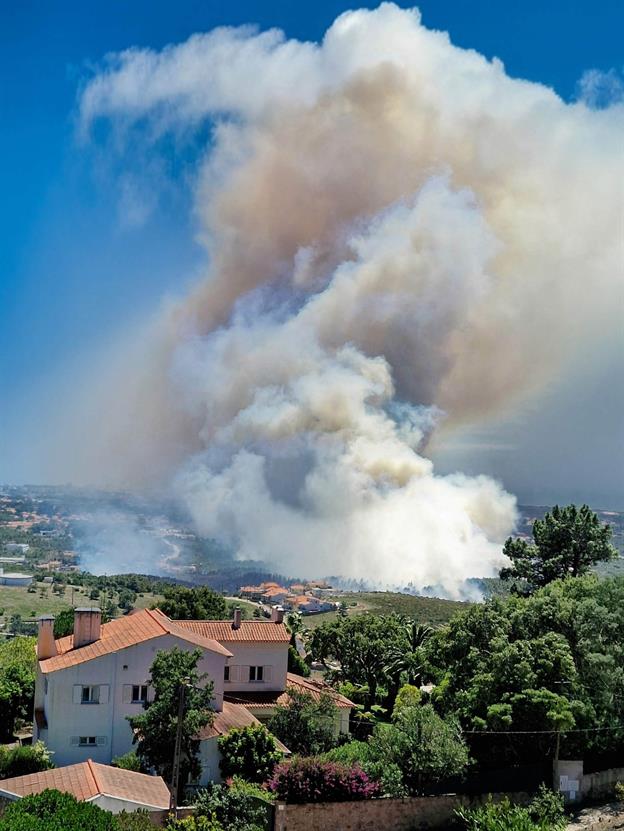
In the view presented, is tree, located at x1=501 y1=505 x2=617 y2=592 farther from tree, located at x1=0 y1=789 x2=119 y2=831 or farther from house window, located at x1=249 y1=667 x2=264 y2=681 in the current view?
tree, located at x1=0 y1=789 x2=119 y2=831

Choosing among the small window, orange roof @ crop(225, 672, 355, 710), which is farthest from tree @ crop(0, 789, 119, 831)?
orange roof @ crop(225, 672, 355, 710)

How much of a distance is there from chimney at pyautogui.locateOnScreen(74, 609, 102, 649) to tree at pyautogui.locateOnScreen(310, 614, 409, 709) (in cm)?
1331

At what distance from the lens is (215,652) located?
30.6 m

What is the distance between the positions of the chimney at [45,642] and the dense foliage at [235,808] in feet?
34.3

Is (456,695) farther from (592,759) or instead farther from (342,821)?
(342,821)

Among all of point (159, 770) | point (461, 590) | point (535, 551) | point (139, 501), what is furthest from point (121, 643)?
point (139, 501)

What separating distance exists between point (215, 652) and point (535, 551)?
62.7ft

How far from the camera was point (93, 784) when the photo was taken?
2136cm

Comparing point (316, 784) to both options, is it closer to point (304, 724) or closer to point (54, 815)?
point (54, 815)

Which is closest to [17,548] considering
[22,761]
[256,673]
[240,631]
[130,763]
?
[240,631]

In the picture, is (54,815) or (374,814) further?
(374,814)

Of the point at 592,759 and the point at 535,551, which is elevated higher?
the point at 535,551

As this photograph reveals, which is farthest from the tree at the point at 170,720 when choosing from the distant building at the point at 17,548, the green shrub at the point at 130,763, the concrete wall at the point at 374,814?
the distant building at the point at 17,548

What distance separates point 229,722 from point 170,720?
159 inches
